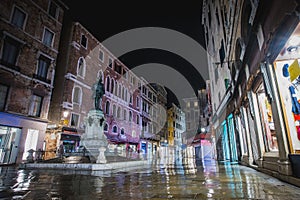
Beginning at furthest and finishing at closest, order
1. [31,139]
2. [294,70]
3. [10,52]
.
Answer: [31,139], [10,52], [294,70]

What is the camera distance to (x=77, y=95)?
20359mm

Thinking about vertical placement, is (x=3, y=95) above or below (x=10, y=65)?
below

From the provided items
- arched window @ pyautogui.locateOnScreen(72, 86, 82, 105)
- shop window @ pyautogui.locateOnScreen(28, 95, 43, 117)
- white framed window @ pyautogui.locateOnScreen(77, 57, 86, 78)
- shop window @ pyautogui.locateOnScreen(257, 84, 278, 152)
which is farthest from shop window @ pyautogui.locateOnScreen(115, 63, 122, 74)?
shop window @ pyautogui.locateOnScreen(257, 84, 278, 152)

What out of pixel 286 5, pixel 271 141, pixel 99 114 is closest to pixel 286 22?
pixel 286 5

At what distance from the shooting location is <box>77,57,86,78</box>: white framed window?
2109 cm

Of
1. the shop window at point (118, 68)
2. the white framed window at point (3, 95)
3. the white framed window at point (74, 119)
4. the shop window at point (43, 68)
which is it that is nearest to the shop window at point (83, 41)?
the shop window at point (43, 68)

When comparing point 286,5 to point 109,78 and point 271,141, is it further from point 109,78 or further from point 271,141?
point 109,78

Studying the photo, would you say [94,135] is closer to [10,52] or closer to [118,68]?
[10,52]

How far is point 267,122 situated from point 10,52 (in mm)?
19651

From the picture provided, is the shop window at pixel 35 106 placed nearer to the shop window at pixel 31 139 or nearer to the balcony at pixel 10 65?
the shop window at pixel 31 139

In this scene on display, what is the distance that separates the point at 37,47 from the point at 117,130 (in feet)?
48.4

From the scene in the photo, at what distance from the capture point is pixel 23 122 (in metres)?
15.2

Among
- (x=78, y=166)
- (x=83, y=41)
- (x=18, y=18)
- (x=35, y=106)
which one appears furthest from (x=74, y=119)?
(x=78, y=166)

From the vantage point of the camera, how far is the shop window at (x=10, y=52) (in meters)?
14.8
